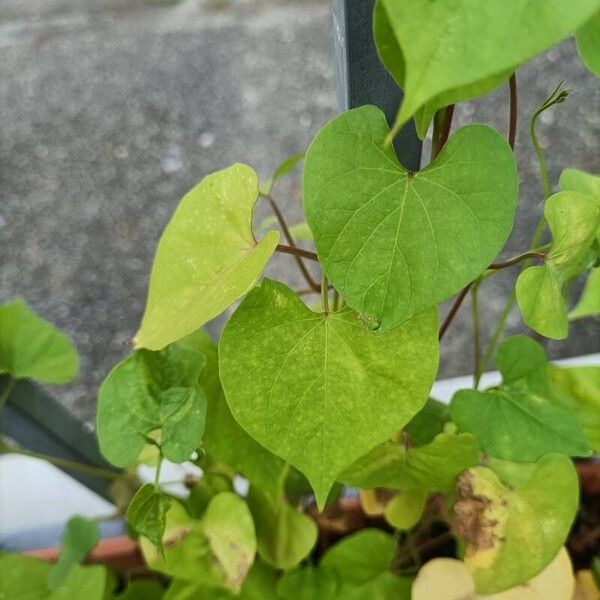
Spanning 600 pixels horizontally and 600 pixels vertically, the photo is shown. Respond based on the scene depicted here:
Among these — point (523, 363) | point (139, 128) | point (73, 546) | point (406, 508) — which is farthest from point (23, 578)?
point (139, 128)

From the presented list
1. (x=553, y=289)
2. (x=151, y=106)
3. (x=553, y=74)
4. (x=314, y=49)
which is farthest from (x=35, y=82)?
(x=553, y=289)

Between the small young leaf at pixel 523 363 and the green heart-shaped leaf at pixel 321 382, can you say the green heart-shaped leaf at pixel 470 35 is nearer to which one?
the green heart-shaped leaf at pixel 321 382

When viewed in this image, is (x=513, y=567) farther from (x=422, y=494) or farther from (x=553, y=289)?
(x=553, y=289)

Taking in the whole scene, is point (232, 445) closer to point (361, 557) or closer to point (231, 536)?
point (231, 536)

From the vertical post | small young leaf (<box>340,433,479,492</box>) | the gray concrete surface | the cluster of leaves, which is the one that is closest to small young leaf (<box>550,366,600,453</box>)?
the cluster of leaves

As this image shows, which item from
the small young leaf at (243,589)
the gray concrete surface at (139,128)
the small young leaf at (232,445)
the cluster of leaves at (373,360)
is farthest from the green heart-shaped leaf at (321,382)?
the gray concrete surface at (139,128)
